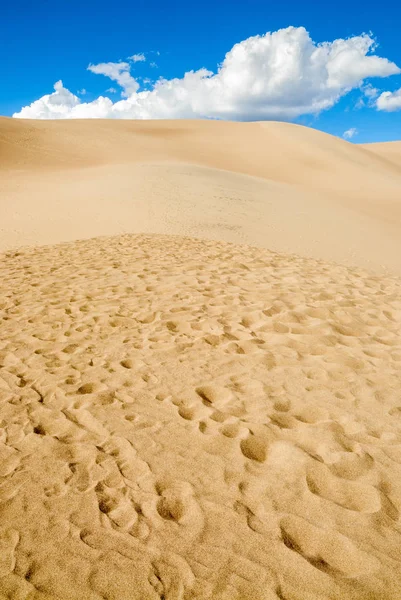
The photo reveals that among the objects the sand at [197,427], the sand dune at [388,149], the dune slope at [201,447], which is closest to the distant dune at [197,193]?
the sand at [197,427]

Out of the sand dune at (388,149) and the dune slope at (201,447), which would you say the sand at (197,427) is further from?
the sand dune at (388,149)

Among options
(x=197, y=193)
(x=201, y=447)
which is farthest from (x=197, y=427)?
(x=197, y=193)

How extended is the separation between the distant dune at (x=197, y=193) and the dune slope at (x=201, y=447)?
244 inches

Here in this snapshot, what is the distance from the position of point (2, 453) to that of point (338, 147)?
39205mm

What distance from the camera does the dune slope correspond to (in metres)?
2.22

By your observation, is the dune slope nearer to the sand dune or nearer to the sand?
the sand

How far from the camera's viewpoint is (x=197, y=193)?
15773 millimetres

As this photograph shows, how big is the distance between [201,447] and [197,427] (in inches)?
9.5

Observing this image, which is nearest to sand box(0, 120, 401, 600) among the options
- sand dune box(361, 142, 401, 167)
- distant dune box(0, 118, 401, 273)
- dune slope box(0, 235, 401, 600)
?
dune slope box(0, 235, 401, 600)

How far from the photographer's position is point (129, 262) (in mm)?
8141

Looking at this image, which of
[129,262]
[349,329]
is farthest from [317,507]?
[129,262]

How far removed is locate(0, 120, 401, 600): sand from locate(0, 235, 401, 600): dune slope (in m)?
0.01

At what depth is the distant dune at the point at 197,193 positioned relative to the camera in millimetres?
12328

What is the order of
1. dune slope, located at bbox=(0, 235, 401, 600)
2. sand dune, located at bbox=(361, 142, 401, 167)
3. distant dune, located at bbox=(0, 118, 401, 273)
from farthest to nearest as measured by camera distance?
sand dune, located at bbox=(361, 142, 401, 167)
distant dune, located at bbox=(0, 118, 401, 273)
dune slope, located at bbox=(0, 235, 401, 600)
